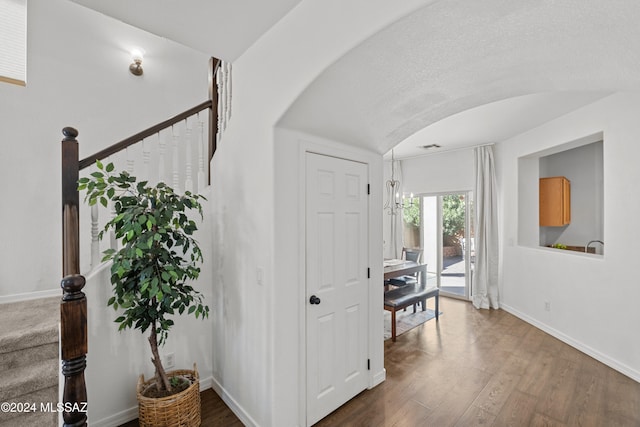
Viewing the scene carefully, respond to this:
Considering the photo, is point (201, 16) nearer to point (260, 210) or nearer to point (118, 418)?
point (260, 210)

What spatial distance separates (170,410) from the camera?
6.19 feet

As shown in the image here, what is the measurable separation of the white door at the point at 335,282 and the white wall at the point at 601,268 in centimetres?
264

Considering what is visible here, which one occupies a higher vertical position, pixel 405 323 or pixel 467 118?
pixel 467 118

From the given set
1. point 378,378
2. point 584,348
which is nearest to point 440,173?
point 584,348

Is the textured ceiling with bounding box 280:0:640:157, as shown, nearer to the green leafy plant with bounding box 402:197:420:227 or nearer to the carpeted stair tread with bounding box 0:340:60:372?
the carpeted stair tread with bounding box 0:340:60:372

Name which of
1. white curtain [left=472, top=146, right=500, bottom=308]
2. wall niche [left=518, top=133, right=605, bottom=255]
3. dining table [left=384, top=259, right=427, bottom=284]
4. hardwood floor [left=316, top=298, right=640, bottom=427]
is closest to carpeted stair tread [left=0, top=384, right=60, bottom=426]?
hardwood floor [left=316, top=298, right=640, bottom=427]

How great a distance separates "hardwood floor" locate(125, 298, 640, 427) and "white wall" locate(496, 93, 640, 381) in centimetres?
26

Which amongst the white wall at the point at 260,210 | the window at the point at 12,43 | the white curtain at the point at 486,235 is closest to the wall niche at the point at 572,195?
the white curtain at the point at 486,235

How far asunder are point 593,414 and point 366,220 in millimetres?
2338

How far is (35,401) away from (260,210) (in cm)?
171

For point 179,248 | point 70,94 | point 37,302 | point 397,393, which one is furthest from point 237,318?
point 70,94

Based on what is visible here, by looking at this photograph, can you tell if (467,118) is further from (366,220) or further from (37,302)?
(37,302)

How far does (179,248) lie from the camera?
7.80ft

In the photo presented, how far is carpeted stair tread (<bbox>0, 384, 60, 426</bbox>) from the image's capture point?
5.10 feet
